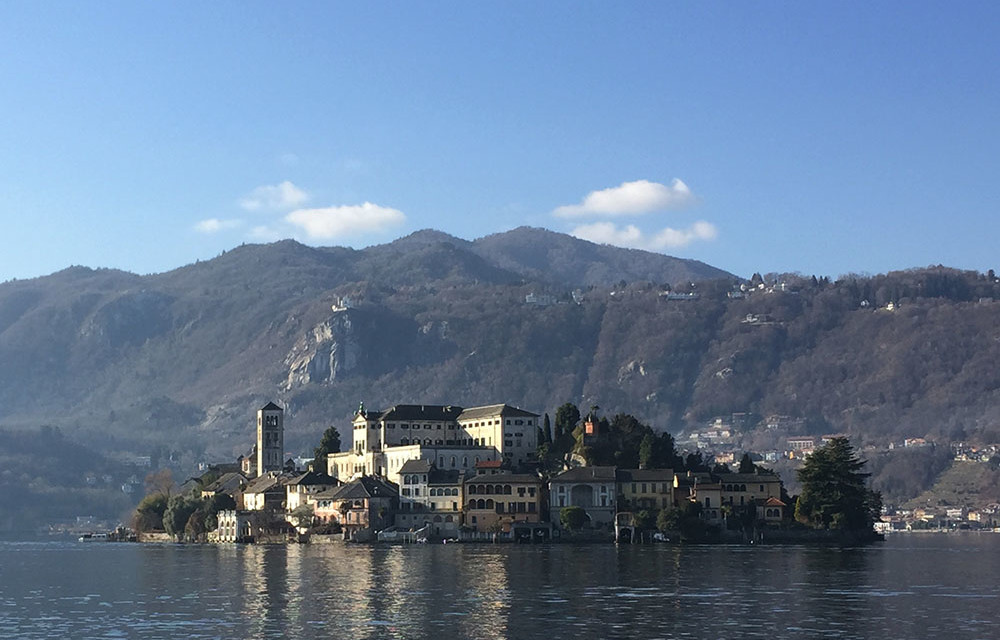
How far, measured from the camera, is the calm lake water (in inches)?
3799

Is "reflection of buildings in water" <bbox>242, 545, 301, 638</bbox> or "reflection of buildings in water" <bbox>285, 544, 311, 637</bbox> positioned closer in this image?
"reflection of buildings in water" <bbox>242, 545, 301, 638</bbox>

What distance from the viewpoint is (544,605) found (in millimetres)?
109062

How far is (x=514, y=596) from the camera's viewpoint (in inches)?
4569

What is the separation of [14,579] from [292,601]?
151 ft

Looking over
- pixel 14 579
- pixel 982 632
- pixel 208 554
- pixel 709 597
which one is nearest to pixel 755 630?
pixel 982 632

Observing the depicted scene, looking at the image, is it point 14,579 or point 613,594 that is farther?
point 14,579

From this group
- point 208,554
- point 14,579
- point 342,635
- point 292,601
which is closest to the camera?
point 342,635

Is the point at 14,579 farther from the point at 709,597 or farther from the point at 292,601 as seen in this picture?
the point at 709,597

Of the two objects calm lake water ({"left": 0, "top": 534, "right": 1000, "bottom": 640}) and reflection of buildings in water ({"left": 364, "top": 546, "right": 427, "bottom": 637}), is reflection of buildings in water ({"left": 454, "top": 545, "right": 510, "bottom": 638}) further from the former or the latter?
reflection of buildings in water ({"left": 364, "top": 546, "right": 427, "bottom": 637})

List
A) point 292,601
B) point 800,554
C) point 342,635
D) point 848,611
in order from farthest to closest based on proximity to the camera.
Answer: point 800,554
point 292,601
point 848,611
point 342,635

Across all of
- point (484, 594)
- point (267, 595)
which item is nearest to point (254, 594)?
point (267, 595)

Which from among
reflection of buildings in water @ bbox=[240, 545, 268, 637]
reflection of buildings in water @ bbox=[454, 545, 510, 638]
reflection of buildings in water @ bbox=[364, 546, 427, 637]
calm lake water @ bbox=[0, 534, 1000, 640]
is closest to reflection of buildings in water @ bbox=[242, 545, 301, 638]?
reflection of buildings in water @ bbox=[240, 545, 268, 637]

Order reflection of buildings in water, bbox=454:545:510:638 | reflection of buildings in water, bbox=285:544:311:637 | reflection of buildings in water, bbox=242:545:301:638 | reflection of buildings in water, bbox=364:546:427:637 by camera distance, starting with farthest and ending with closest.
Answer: reflection of buildings in water, bbox=285:544:311:637, reflection of buildings in water, bbox=364:546:427:637, reflection of buildings in water, bbox=242:545:301:638, reflection of buildings in water, bbox=454:545:510:638

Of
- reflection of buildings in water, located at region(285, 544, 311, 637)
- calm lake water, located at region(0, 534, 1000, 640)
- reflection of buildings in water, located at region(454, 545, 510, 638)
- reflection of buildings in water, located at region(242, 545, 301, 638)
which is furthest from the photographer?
reflection of buildings in water, located at region(285, 544, 311, 637)
